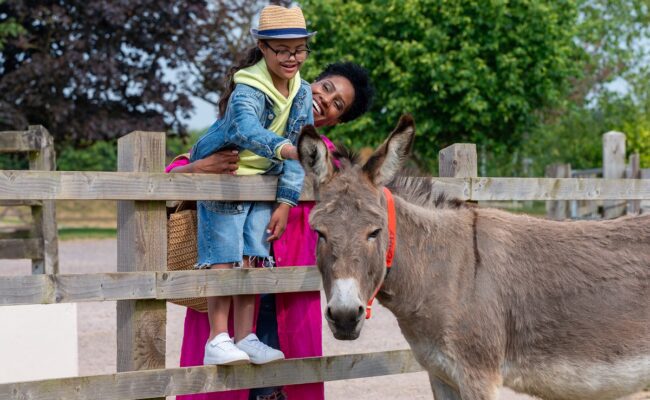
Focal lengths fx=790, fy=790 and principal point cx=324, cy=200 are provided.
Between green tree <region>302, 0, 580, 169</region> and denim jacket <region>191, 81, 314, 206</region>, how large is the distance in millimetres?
18671

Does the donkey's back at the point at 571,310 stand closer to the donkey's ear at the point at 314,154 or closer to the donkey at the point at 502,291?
the donkey at the point at 502,291

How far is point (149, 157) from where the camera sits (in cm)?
437

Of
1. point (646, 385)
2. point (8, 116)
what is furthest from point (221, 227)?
point (8, 116)

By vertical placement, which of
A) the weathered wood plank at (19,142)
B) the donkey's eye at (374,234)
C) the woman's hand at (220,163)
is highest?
the weathered wood plank at (19,142)

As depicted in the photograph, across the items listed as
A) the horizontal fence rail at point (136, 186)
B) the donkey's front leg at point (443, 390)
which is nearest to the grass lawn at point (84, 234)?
the horizontal fence rail at point (136, 186)

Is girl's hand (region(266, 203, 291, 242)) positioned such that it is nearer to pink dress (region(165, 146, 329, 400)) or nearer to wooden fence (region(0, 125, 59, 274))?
pink dress (region(165, 146, 329, 400))

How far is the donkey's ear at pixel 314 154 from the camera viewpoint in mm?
3797

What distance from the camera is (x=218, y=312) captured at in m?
4.45

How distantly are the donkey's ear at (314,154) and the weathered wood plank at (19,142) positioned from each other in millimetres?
6731

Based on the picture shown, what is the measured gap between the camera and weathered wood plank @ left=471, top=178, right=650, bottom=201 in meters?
5.34

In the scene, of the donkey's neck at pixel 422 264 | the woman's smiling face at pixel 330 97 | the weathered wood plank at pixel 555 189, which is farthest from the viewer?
the weathered wood plank at pixel 555 189

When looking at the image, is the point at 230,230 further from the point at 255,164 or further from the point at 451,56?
the point at 451,56

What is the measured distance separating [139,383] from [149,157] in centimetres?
123

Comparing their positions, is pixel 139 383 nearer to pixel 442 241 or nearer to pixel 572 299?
pixel 442 241
